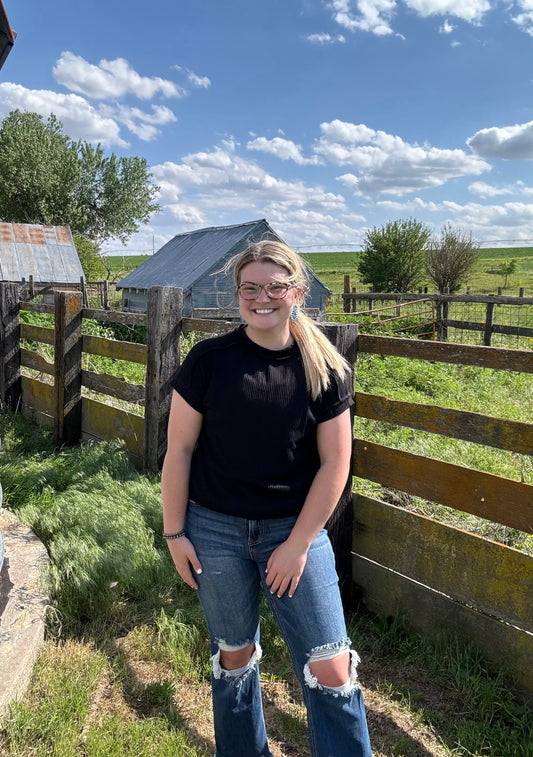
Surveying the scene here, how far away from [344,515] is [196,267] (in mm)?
21520

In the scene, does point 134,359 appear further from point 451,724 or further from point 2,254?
point 2,254

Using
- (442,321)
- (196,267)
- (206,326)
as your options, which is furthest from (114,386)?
(196,267)

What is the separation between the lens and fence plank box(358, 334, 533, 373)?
7.84 feet

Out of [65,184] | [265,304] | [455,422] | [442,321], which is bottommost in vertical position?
[455,422]

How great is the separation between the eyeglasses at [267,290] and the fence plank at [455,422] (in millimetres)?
1160

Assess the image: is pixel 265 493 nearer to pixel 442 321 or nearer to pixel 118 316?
pixel 118 316

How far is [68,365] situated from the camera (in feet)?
18.6

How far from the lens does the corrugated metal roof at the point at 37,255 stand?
87.8 feet

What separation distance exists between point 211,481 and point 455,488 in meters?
1.31

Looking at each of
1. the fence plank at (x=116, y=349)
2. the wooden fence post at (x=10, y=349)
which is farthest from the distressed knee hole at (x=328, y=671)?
the wooden fence post at (x=10, y=349)

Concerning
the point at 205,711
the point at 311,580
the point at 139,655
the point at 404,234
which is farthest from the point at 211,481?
the point at 404,234

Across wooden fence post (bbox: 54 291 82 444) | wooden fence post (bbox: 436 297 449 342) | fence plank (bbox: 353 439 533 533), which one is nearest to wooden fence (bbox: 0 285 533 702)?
fence plank (bbox: 353 439 533 533)

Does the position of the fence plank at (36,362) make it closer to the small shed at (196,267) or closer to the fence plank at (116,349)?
the fence plank at (116,349)

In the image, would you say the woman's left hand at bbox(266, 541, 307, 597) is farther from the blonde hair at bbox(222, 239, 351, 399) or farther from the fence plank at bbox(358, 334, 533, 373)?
the fence plank at bbox(358, 334, 533, 373)
